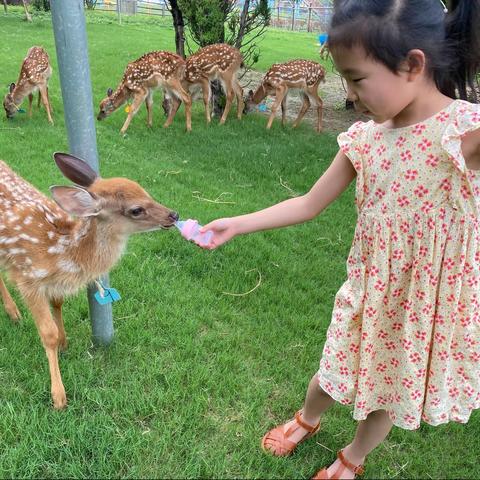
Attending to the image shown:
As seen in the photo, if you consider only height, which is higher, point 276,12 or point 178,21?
point 178,21

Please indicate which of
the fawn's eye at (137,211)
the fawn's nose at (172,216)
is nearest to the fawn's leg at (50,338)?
the fawn's eye at (137,211)

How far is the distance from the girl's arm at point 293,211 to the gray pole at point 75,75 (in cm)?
80

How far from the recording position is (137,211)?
2.57 metres

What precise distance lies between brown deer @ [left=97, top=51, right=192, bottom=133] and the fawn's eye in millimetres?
5400

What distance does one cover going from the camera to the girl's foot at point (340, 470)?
7.54ft

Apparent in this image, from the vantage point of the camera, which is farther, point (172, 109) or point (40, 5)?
point (40, 5)

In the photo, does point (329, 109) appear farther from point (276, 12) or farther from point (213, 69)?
point (276, 12)

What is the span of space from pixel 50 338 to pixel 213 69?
→ 6.63m

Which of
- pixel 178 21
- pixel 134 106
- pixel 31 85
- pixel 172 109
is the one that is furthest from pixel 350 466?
pixel 178 21

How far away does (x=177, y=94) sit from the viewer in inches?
324

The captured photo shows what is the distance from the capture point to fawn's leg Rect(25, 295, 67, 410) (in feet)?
8.20

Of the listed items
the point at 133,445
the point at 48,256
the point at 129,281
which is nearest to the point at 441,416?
the point at 133,445

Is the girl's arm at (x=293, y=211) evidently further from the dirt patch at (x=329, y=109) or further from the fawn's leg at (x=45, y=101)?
the dirt patch at (x=329, y=109)

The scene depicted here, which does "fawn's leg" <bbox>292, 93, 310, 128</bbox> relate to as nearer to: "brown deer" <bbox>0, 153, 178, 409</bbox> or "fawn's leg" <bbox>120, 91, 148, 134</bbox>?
"fawn's leg" <bbox>120, 91, 148, 134</bbox>
